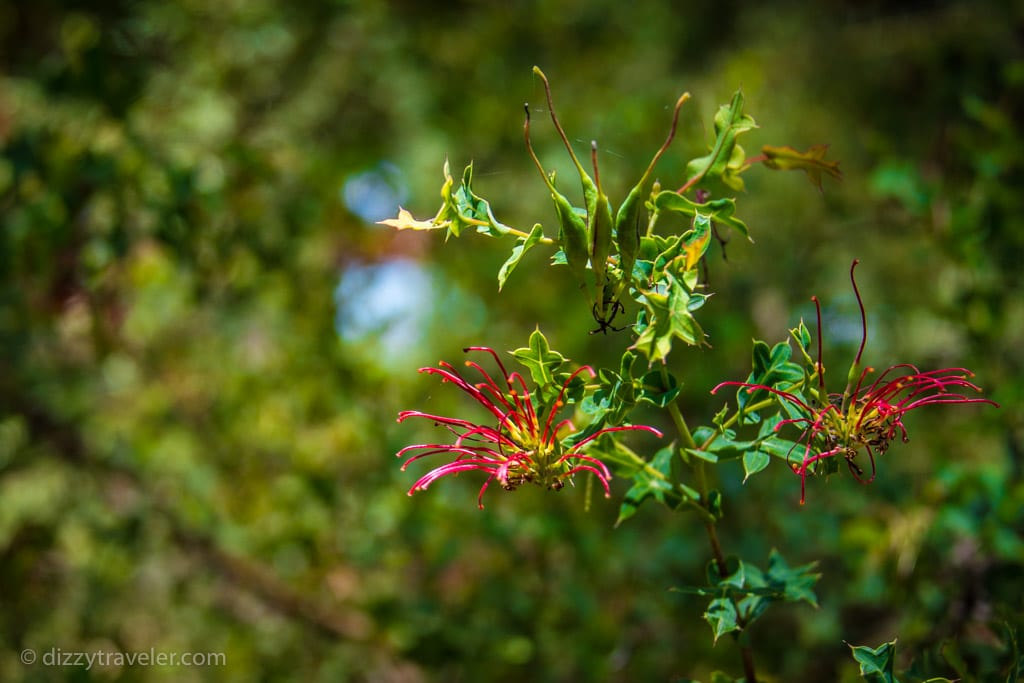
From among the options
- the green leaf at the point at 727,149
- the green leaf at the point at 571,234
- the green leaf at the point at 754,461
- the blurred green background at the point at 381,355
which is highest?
the blurred green background at the point at 381,355

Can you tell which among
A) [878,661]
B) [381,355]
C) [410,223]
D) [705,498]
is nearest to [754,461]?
[705,498]

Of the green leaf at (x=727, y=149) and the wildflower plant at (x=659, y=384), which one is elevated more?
the green leaf at (x=727, y=149)

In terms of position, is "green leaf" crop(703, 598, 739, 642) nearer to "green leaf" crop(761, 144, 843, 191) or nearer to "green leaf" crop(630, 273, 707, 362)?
"green leaf" crop(630, 273, 707, 362)

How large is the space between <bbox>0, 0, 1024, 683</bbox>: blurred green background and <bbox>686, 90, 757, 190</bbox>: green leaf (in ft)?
0.43

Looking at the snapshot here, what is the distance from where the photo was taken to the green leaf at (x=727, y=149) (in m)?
0.47

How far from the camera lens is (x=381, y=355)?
4.33ft

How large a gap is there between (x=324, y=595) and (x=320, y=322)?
46cm

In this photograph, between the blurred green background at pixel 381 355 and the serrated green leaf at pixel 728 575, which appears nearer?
the serrated green leaf at pixel 728 575

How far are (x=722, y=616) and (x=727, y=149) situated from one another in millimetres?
293

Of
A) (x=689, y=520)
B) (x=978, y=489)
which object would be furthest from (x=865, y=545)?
(x=689, y=520)

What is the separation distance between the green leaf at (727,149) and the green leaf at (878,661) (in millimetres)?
297

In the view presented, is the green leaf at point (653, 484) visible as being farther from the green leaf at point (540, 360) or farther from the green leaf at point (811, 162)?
the green leaf at point (811, 162)

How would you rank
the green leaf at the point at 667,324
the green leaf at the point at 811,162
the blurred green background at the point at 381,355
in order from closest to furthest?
the green leaf at the point at 667,324 < the green leaf at the point at 811,162 < the blurred green background at the point at 381,355

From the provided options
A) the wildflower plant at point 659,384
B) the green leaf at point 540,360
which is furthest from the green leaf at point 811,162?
the green leaf at point 540,360
